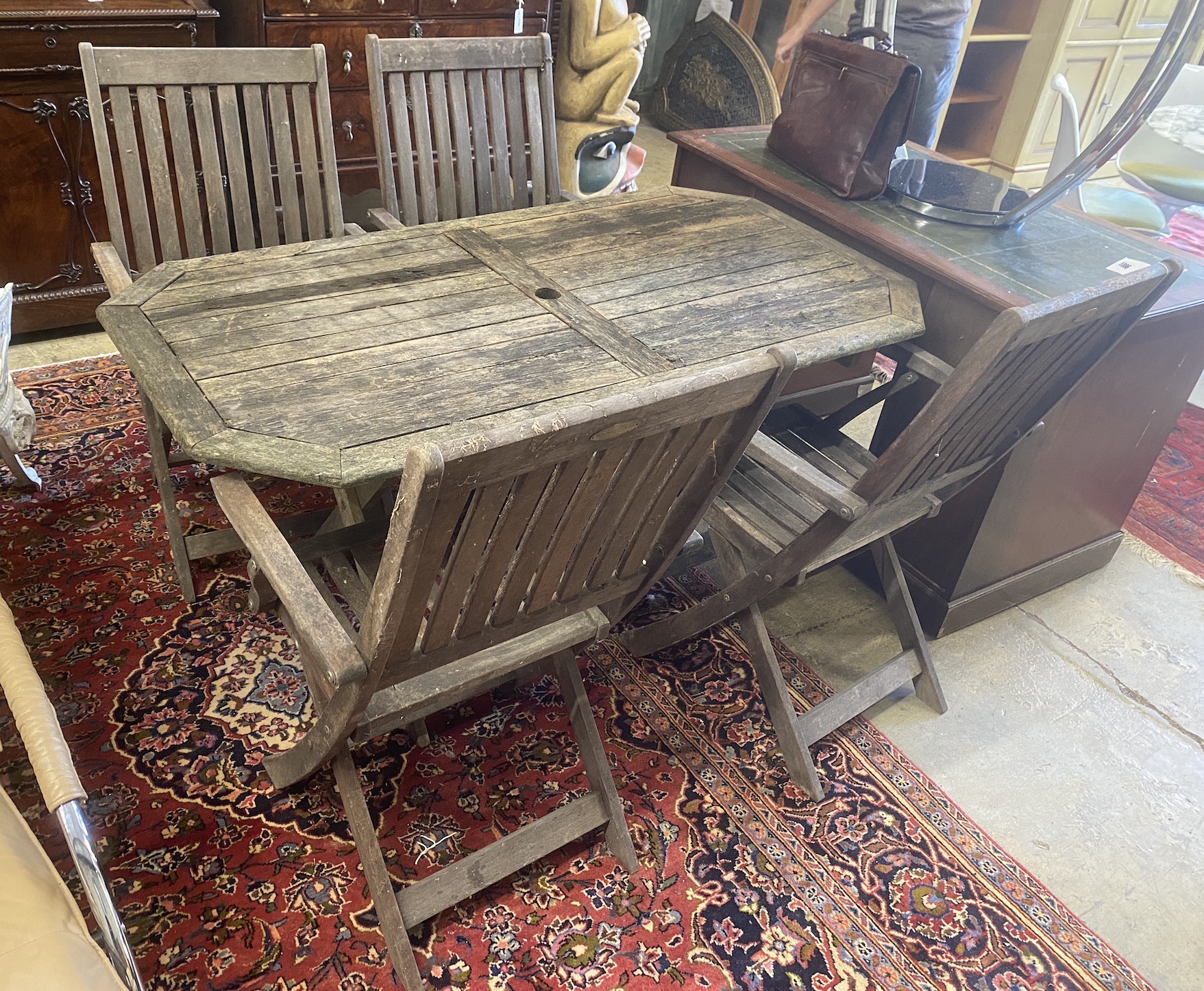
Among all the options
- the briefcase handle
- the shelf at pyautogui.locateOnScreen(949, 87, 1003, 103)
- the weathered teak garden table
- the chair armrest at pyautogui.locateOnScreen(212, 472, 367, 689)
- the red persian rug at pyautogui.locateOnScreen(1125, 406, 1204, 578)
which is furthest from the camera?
the shelf at pyautogui.locateOnScreen(949, 87, 1003, 103)

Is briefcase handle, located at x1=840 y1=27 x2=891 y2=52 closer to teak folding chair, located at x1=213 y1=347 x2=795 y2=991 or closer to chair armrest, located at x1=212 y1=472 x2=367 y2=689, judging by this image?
teak folding chair, located at x1=213 y1=347 x2=795 y2=991

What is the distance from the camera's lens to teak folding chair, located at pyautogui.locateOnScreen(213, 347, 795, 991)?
1228mm

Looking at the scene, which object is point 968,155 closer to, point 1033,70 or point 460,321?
point 1033,70

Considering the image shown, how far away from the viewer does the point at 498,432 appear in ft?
3.78

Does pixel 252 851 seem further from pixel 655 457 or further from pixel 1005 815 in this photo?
pixel 1005 815

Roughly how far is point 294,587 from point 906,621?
1497 millimetres

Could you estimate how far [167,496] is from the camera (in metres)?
2.23

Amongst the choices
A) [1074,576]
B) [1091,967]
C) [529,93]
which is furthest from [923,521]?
[529,93]

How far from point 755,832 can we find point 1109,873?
75 cm

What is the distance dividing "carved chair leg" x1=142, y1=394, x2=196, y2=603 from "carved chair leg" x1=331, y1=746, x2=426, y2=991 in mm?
831

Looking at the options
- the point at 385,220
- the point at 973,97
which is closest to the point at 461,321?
the point at 385,220

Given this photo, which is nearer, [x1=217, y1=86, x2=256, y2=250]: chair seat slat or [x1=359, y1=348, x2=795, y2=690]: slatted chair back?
[x1=359, y1=348, x2=795, y2=690]: slatted chair back

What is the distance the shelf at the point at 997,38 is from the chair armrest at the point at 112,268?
4666mm

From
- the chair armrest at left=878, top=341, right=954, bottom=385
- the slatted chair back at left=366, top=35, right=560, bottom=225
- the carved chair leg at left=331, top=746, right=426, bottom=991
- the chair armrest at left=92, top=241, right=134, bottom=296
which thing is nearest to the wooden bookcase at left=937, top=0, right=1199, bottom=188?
the slatted chair back at left=366, top=35, right=560, bottom=225
